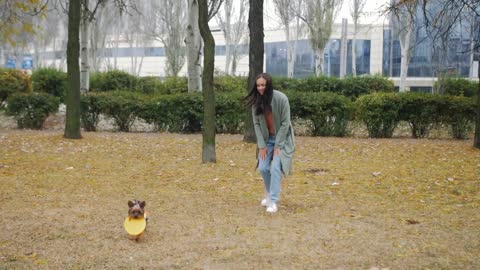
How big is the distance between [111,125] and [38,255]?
36.2ft

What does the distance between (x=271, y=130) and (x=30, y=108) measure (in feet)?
35.9

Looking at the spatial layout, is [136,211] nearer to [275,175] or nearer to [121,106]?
[275,175]

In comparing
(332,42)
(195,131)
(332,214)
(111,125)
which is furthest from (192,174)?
(332,42)

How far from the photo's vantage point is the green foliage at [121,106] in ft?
46.8

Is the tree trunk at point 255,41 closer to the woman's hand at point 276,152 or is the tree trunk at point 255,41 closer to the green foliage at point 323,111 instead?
the green foliage at point 323,111

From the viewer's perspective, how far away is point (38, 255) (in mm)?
4609

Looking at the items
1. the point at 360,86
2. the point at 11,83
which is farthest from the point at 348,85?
the point at 11,83

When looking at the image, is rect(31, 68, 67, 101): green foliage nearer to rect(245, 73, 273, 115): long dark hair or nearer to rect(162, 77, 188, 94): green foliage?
rect(162, 77, 188, 94): green foliage

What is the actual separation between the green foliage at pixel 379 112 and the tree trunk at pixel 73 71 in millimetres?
6746

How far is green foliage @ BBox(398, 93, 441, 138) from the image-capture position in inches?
522

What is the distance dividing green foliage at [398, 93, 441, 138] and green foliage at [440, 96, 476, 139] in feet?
0.64

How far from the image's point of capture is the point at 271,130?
584 centimetres

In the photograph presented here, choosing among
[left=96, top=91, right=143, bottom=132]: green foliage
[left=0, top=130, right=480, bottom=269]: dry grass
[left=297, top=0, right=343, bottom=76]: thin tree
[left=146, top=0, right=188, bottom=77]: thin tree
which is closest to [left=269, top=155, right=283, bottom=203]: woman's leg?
[left=0, top=130, right=480, bottom=269]: dry grass

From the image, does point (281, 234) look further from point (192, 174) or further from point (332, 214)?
point (192, 174)
